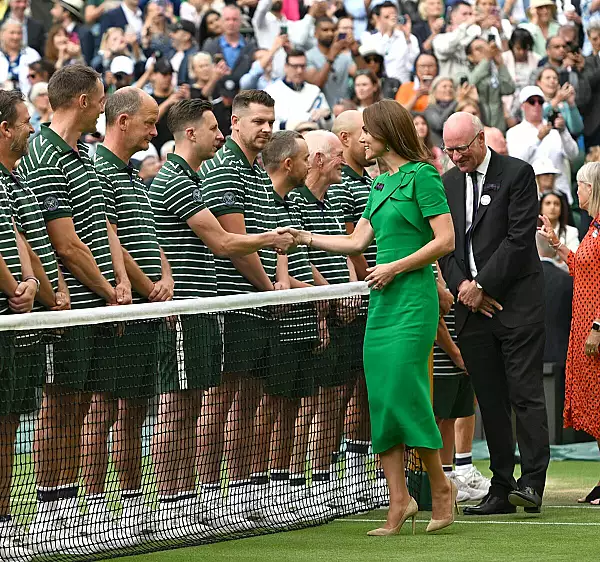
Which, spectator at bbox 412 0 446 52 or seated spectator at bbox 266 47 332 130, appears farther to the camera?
spectator at bbox 412 0 446 52

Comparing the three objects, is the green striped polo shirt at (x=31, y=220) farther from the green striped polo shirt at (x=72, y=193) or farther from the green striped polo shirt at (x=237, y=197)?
the green striped polo shirt at (x=237, y=197)

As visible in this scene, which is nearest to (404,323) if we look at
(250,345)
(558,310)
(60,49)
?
(250,345)

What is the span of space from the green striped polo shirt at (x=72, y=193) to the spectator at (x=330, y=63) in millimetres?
10499

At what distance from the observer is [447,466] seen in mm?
9602

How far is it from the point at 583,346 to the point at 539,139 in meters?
6.89

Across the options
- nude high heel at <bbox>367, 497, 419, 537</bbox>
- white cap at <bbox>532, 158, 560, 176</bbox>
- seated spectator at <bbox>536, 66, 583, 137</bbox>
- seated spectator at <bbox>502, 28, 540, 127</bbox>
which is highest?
seated spectator at <bbox>502, 28, 540, 127</bbox>

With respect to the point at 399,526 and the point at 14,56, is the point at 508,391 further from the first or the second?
the point at 14,56

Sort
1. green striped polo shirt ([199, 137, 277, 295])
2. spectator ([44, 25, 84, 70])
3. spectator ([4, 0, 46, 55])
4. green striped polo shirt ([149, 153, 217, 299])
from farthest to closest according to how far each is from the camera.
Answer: spectator ([4, 0, 46, 55]) < spectator ([44, 25, 84, 70]) < green striped polo shirt ([199, 137, 277, 295]) < green striped polo shirt ([149, 153, 217, 299])

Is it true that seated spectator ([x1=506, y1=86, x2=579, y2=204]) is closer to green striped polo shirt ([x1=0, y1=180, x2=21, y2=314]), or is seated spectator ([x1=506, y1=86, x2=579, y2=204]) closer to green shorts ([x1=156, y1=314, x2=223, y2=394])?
green shorts ([x1=156, y1=314, x2=223, y2=394])

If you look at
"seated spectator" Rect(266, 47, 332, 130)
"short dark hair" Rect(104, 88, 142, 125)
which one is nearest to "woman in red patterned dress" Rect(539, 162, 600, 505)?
"short dark hair" Rect(104, 88, 142, 125)

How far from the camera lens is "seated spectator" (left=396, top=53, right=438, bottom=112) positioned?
17.1 meters

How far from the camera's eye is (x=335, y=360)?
897cm

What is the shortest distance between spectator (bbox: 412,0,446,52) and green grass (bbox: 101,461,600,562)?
10.6 meters

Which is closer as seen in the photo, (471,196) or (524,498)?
(524,498)
